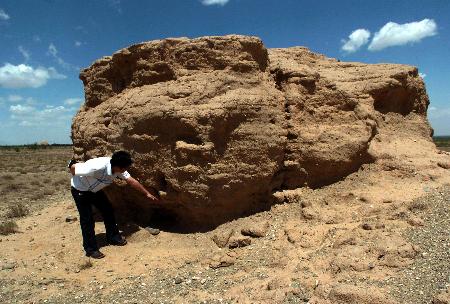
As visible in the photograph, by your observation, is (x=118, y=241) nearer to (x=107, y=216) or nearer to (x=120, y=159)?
(x=107, y=216)

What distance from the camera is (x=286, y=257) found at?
4.56 meters

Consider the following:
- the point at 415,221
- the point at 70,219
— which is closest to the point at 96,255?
the point at 70,219

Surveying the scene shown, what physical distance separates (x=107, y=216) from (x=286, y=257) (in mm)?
2548

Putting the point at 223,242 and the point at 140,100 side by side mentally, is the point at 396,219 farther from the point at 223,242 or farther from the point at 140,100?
the point at 140,100

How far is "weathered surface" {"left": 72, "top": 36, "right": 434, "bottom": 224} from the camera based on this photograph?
17.8ft

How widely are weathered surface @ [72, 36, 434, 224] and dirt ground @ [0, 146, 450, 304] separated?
Answer: 357 millimetres

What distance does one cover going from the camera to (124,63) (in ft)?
21.2

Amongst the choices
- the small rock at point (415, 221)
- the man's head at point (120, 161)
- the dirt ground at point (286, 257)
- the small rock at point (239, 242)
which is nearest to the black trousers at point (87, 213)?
the dirt ground at point (286, 257)

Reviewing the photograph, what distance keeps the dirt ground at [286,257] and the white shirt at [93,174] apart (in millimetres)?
887

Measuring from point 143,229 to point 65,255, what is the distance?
3.50 feet

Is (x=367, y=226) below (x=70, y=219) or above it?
above

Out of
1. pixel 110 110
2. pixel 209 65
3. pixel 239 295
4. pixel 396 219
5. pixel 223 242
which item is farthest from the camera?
pixel 110 110

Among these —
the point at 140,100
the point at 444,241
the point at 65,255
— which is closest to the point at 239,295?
the point at 444,241

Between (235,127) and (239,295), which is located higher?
(235,127)
